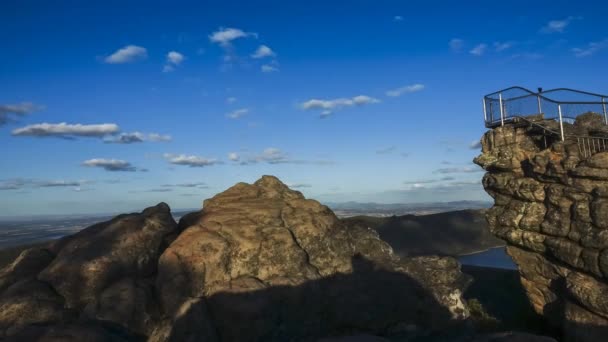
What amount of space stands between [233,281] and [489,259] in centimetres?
11632

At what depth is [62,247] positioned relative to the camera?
78.2 ft

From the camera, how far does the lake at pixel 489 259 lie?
111188 millimetres

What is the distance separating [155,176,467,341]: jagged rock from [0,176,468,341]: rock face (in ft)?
0.18

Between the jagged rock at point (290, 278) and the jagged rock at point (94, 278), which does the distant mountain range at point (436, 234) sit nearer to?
the jagged rock at point (290, 278)

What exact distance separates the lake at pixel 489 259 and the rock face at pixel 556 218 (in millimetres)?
86096

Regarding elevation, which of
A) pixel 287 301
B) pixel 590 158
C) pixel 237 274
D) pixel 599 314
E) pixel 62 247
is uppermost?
pixel 590 158

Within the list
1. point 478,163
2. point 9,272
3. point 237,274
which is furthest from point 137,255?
point 478,163

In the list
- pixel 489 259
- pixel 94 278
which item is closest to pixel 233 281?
pixel 94 278

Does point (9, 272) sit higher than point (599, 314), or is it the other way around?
point (9, 272)

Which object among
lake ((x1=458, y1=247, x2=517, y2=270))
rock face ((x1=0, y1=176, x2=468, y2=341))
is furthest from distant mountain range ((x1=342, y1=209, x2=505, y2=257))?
rock face ((x1=0, y1=176, x2=468, y2=341))

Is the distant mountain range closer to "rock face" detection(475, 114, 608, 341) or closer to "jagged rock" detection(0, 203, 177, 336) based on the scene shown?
"rock face" detection(475, 114, 608, 341)

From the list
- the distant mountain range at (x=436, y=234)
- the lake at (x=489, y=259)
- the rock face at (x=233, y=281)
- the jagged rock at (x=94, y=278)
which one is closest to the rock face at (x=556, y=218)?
the rock face at (x=233, y=281)

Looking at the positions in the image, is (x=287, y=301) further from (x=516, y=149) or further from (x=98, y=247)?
(x=516, y=149)

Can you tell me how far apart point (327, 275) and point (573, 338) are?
15695mm
